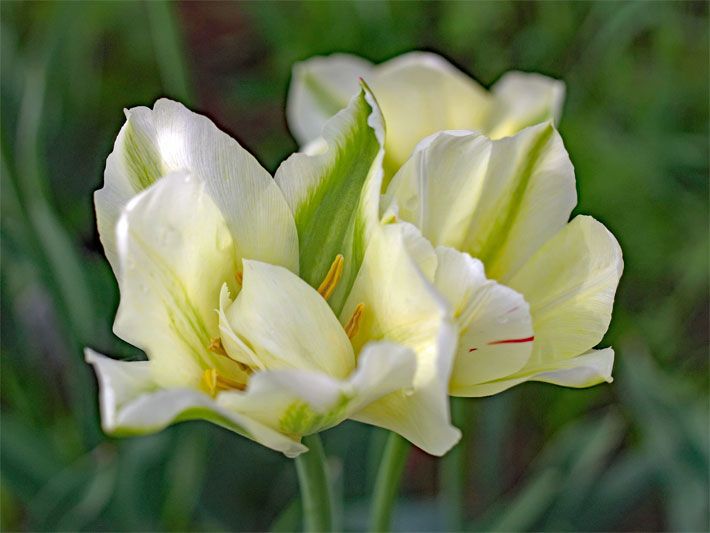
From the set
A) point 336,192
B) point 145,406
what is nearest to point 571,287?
point 336,192

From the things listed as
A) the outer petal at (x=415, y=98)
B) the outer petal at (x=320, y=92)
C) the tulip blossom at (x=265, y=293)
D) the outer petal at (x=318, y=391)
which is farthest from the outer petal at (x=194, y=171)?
the outer petal at (x=320, y=92)

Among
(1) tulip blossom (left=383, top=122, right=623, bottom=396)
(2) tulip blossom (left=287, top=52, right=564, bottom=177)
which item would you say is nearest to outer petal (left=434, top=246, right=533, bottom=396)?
(1) tulip blossom (left=383, top=122, right=623, bottom=396)

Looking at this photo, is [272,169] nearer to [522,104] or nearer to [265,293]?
[522,104]

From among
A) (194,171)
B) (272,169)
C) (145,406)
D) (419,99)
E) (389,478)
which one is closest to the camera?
(145,406)

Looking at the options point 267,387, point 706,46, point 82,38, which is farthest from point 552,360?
point 706,46

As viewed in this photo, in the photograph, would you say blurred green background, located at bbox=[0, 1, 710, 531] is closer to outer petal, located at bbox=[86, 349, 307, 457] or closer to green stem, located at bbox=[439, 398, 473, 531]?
green stem, located at bbox=[439, 398, 473, 531]

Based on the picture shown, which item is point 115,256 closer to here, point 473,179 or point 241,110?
point 473,179

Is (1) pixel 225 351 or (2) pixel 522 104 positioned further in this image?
(2) pixel 522 104
